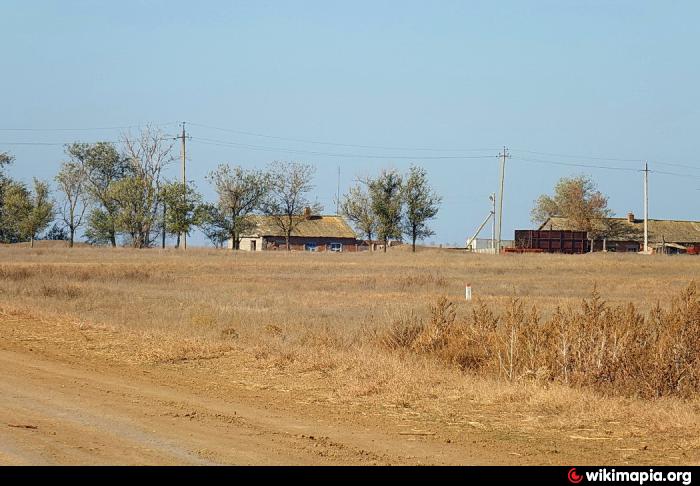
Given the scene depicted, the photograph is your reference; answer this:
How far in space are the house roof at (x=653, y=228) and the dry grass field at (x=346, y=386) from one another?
92.1 meters

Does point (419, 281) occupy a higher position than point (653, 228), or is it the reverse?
point (653, 228)

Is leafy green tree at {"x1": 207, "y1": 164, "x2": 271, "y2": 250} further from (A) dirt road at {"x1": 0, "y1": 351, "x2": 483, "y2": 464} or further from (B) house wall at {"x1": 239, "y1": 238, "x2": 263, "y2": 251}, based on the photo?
(A) dirt road at {"x1": 0, "y1": 351, "x2": 483, "y2": 464}

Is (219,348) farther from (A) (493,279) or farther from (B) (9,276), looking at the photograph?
(A) (493,279)

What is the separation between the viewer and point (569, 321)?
14.6 meters

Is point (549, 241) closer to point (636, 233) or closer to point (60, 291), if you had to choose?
point (636, 233)

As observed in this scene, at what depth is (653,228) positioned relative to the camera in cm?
11312

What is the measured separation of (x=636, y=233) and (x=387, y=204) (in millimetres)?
34984

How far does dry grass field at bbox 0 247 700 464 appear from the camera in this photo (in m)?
8.77

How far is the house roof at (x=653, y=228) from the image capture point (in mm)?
110125

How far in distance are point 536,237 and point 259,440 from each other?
81.8 m

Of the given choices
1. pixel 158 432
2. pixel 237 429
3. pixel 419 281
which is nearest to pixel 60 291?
pixel 419 281
